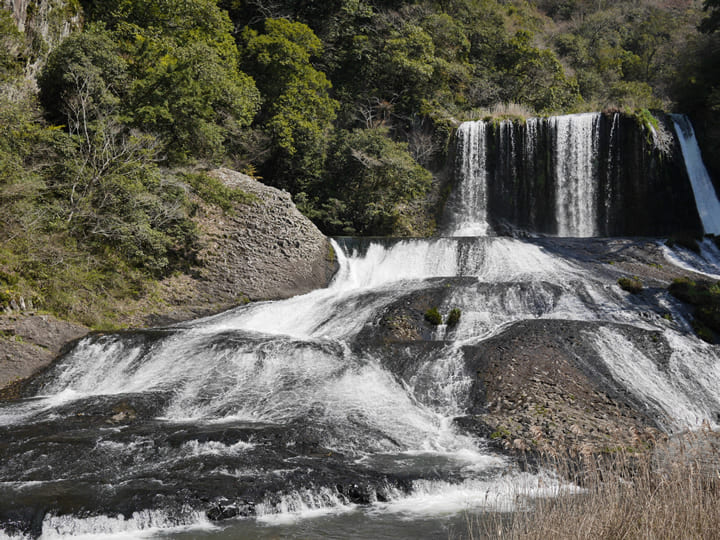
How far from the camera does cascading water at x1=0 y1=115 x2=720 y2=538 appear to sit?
5.62 m

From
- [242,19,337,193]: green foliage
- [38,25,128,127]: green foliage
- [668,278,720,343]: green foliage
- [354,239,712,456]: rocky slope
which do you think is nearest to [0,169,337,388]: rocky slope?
[38,25,128,127]: green foliage

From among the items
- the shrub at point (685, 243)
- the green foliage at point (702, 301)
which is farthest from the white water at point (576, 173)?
the green foliage at point (702, 301)

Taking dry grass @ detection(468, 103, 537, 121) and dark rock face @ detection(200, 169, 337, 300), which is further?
dry grass @ detection(468, 103, 537, 121)

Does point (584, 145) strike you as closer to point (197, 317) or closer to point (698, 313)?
point (698, 313)

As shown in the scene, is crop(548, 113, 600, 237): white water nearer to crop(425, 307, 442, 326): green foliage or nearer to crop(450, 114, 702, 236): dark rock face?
crop(450, 114, 702, 236): dark rock face

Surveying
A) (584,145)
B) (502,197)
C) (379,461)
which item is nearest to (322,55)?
(502,197)

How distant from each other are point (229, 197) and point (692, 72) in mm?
23481

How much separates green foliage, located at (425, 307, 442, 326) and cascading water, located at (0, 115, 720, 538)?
0.87ft

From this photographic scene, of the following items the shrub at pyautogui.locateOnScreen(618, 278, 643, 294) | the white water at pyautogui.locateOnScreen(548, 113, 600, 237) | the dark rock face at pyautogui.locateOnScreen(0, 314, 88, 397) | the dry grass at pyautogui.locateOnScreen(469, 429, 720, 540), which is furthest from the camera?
the white water at pyautogui.locateOnScreen(548, 113, 600, 237)

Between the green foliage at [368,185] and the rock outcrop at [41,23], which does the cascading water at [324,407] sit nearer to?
the green foliage at [368,185]

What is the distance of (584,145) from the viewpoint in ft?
80.2

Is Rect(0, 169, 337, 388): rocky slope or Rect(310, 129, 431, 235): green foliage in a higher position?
Rect(310, 129, 431, 235): green foliage

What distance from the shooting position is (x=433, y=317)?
13.0m

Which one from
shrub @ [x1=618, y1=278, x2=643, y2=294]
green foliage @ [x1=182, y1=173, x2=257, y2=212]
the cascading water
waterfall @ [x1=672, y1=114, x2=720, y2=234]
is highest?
waterfall @ [x1=672, y1=114, x2=720, y2=234]
